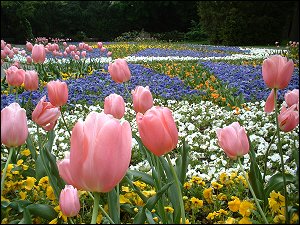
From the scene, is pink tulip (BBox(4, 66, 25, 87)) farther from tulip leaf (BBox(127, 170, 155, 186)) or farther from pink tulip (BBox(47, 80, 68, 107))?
tulip leaf (BBox(127, 170, 155, 186))

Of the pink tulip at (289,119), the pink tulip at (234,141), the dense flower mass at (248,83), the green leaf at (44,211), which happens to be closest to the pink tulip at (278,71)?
the pink tulip at (289,119)

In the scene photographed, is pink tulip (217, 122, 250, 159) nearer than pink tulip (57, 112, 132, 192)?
No

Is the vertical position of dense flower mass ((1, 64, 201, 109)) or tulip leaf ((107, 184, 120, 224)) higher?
tulip leaf ((107, 184, 120, 224))

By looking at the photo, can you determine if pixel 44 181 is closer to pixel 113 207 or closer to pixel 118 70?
pixel 113 207

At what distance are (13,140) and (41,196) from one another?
2.09 feet

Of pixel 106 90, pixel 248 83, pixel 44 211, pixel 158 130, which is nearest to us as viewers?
pixel 158 130

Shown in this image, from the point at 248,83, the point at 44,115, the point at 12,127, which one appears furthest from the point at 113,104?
the point at 248,83

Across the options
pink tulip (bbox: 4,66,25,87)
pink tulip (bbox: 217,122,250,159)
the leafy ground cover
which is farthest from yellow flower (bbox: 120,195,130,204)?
pink tulip (bbox: 4,66,25,87)

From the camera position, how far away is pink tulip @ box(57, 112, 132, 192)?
59cm

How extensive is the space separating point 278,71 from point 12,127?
26.3 inches

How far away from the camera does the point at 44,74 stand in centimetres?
575

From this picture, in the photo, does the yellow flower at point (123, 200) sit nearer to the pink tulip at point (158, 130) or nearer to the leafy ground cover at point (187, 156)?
the leafy ground cover at point (187, 156)

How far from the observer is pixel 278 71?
1.07 m

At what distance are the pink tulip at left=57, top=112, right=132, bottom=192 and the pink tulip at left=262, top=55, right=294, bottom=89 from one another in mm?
591
